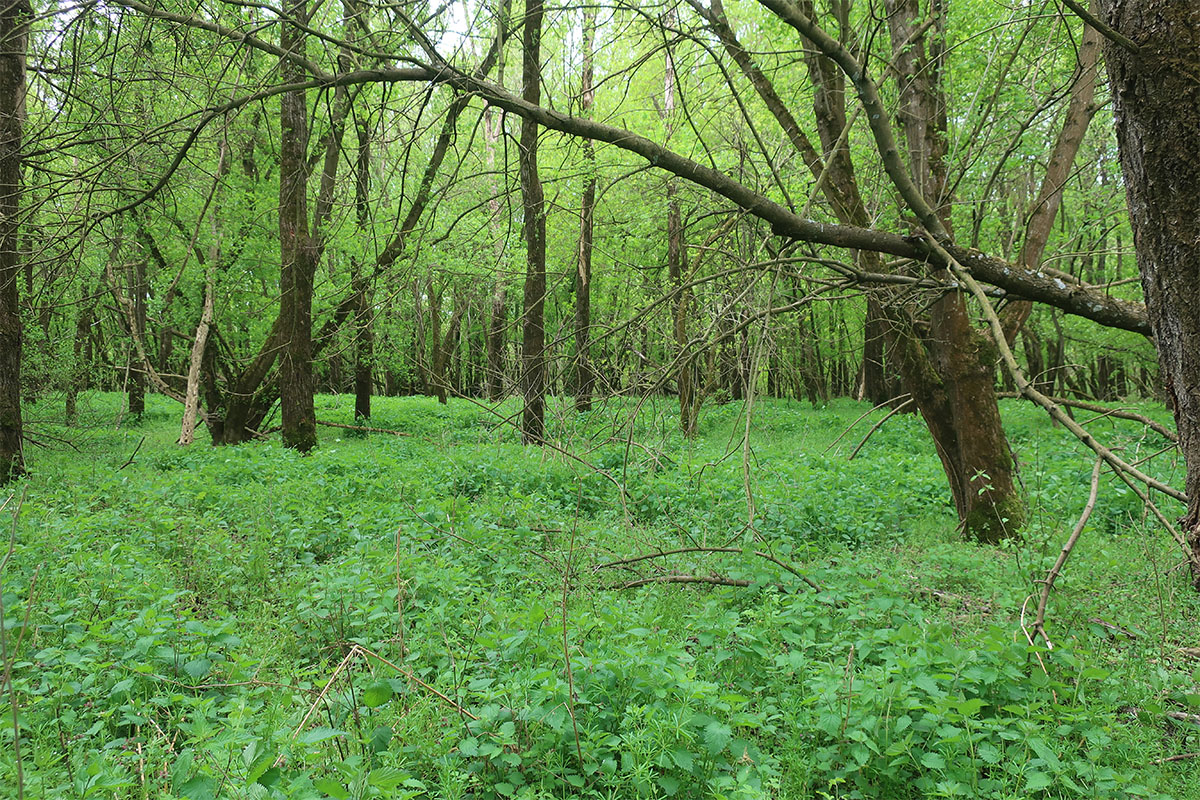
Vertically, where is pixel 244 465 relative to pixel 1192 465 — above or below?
below

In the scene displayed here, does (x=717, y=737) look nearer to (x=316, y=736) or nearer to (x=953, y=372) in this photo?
(x=316, y=736)

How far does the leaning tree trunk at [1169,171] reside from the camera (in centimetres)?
195

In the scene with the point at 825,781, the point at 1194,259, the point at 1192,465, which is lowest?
the point at 825,781

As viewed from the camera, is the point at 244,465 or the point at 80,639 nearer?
the point at 80,639

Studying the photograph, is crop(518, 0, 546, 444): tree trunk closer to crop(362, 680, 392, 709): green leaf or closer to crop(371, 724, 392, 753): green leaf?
crop(362, 680, 392, 709): green leaf

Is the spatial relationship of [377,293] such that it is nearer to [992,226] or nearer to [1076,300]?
[1076,300]

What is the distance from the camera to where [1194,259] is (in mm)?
1977

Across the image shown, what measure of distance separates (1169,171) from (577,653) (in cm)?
287

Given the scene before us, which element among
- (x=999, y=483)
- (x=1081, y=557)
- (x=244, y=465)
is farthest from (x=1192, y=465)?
(x=244, y=465)

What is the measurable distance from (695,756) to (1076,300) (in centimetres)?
269

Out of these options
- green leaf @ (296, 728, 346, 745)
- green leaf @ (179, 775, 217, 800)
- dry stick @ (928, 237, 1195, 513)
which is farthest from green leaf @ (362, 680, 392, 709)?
dry stick @ (928, 237, 1195, 513)

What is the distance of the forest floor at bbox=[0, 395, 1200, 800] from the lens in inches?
94.6

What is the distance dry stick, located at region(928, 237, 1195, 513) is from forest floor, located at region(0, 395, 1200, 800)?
0.63m

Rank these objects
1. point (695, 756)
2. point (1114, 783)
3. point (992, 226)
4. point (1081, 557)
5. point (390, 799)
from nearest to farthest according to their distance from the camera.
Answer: point (390, 799) < point (1114, 783) < point (695, 756) < point (1081, 557) < point (992, 226)
